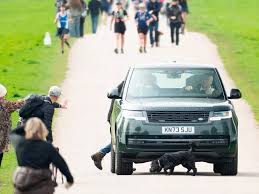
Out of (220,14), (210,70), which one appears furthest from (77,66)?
(220,14)

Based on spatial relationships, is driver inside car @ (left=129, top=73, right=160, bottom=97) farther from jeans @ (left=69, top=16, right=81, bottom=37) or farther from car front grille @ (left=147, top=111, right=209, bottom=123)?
jeans @ (left=69, top=16, right=81, bottom=37)

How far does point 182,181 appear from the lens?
1880 cm

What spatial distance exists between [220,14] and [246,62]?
40.6 metres

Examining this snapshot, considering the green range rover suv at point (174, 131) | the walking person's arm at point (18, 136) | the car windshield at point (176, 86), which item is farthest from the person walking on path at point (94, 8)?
the walking person's arm at point (18, 136)

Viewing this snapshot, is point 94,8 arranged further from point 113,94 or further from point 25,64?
point 113,94

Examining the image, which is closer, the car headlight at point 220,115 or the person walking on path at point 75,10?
the car headlight at point 220,115

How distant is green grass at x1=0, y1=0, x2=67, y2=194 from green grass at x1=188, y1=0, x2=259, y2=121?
221 inches

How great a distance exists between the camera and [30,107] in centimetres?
1819

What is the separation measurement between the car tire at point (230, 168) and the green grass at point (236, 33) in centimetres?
1000

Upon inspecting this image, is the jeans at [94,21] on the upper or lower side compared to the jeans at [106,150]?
lower

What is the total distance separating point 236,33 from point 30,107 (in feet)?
143

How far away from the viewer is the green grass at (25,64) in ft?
80.5

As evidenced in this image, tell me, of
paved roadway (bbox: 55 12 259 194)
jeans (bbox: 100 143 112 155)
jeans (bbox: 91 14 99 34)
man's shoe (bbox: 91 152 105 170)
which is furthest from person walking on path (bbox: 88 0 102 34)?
man's shoe (bbox: 91 152 105 170)

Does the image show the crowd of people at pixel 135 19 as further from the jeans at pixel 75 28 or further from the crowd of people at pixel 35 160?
the crowd of people at pixel 35 160
